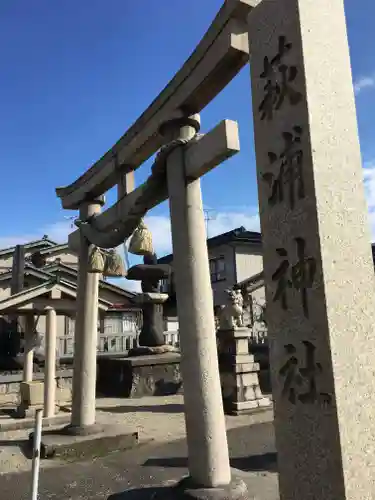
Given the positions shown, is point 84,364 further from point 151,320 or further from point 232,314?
point 151,320

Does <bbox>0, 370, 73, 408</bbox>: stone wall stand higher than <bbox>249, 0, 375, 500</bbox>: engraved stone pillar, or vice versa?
<bbox>249, 0, 375, 500</bbox>: engraved stone pillar

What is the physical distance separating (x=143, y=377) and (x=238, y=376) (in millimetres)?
3683

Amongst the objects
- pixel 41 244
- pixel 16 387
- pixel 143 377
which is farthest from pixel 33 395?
pixel 41 244

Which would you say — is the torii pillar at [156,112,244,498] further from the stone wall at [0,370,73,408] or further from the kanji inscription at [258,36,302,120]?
the stone wall at [0,370,73,408]

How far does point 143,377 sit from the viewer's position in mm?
12062

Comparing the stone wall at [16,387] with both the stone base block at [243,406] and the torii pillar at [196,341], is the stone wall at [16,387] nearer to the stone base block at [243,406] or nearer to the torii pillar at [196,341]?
the stone base block at [243,406]

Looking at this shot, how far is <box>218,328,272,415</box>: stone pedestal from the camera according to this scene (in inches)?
363

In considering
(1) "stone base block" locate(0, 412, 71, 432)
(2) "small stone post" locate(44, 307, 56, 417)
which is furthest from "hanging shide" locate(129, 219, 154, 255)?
(1) "stone base block" locate(0, 412, 71, 432)

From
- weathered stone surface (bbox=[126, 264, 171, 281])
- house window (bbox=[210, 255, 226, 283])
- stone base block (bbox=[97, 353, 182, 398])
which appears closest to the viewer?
stone base block (bbox=[97, 353, 182, 398])

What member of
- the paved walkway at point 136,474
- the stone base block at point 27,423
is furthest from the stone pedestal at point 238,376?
the stone base block at point 27,423

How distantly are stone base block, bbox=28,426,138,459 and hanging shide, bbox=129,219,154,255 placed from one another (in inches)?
112

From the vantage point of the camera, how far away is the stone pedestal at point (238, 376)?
9227 mm

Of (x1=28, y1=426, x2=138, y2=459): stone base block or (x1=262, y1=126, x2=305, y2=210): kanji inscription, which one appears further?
(x1=28, y1=426, x2=138, y2=459): stone base block

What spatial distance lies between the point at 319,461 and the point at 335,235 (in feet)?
3.67
